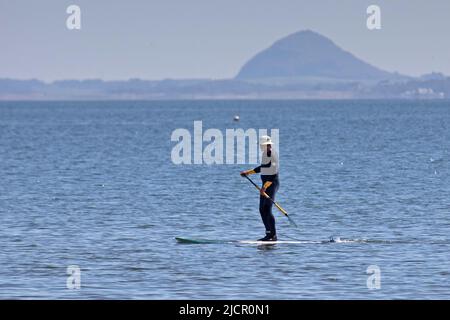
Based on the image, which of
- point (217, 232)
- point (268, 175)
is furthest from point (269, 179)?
Answer: point (217, 232)

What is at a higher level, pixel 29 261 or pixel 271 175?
pixel 271 175

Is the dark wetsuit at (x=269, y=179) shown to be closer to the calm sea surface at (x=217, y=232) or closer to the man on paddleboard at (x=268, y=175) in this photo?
the man on paddleboard at (x=268, y=175)

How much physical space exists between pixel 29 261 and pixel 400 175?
2781 centimetres

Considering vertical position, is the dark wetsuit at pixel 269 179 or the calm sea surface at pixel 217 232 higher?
the dark wetsuit at pixel 269 179

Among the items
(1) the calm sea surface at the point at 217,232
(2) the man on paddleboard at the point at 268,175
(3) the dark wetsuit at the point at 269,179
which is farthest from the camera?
(3) the dark wetsuit at the point at 269,179

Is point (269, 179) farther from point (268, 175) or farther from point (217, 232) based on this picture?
point (217, 232)

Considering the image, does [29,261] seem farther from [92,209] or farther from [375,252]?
[92,209]

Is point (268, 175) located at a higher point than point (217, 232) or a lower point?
higher

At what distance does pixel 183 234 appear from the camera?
90.9 feet

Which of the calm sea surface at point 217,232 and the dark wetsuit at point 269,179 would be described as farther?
the dark wetsuit at point 269,179

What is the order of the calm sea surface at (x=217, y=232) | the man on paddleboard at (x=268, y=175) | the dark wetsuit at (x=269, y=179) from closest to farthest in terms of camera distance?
the calm sea surface at (x=217, y=232) < the man on paddleboard at (x=268, y=175) < the dark wetsuit at (x=269, y=179)

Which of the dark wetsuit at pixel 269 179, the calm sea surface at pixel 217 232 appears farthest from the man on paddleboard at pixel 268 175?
the calm sea surface at pixel 217 232

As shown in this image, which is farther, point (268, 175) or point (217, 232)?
point (217, 232)
